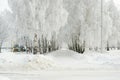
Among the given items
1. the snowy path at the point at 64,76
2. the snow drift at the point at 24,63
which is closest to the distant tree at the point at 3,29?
the snow drift at the point at 24,63

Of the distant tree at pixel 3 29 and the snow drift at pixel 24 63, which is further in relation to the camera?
the distant tree at pixel 3 29

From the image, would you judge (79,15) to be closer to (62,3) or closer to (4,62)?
(62,3)

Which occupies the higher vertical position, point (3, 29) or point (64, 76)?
point (3, 29)

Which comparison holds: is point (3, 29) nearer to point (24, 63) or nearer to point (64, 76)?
point (24, 63)

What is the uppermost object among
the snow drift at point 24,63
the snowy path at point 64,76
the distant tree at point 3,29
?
the distant tree at point 3,29

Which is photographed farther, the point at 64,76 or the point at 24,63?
the point at 24,63

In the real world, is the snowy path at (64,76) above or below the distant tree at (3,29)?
below

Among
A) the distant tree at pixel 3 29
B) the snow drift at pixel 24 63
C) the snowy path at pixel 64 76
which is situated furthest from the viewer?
the distant tree at pixel 3 29

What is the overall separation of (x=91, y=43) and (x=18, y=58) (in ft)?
74.0

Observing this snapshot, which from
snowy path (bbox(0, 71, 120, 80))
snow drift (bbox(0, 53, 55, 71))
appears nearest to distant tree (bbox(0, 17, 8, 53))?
snow drift (bbox(0, 53, 55, 71))

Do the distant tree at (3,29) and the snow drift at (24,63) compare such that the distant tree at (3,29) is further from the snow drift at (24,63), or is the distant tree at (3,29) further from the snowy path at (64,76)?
the snowy path at (64,76)

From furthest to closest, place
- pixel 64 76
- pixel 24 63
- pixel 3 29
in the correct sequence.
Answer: pixel 3 29 → pixel 24 63 → pixel 64 76

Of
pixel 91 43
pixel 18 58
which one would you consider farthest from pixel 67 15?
pixel 18 58

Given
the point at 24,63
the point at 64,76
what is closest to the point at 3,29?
the point at 24,63
